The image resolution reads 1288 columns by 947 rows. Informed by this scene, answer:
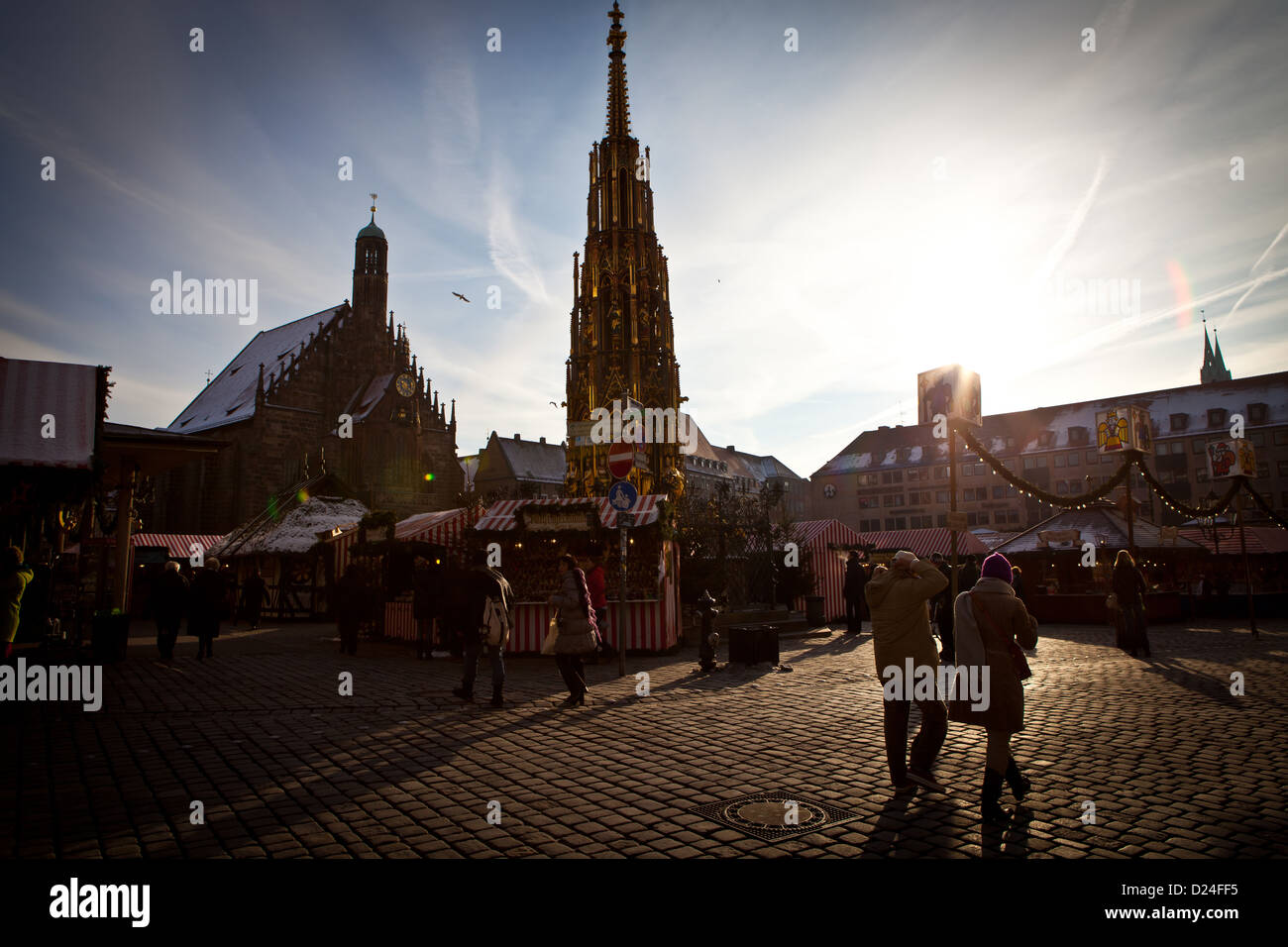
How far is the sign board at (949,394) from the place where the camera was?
10352 mm

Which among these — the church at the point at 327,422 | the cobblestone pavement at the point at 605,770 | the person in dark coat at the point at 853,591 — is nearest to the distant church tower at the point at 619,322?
the person in dark coat at the point at 853,591

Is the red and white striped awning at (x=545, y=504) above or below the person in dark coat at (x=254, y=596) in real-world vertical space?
above

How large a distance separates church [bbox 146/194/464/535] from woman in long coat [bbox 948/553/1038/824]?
123 ft

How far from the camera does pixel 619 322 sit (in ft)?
62.7

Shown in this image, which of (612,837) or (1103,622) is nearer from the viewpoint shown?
(612,837)

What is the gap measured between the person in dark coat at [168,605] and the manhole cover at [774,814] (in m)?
11.8

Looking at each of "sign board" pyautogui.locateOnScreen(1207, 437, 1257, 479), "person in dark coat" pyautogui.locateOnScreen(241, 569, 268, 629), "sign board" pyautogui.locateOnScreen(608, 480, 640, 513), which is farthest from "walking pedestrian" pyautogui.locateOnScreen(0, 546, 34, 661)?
"sign board" pyautogui.locateOnScreen(1207, 437, 1257, 479)

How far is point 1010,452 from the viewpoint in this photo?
216 feet

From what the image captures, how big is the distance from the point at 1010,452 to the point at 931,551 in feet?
131

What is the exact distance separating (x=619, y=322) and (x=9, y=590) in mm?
13968

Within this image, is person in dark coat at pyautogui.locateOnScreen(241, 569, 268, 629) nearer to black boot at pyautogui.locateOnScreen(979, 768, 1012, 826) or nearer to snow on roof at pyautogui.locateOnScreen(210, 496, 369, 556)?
snow on roof at pyautogui.locateOnScreen(210, 496, 369, 556)

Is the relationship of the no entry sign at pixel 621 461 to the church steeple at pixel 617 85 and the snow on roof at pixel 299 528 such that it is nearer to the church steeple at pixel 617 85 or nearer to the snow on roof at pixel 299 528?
the church steeple at pixel 617 85

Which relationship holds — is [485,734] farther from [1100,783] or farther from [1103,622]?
[1103,622]
